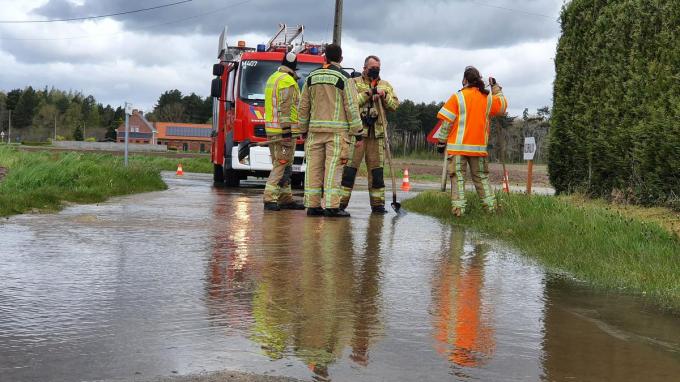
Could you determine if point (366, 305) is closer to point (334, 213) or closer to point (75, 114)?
point (334, 213)

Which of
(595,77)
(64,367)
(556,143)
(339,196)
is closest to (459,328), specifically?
(64,367)

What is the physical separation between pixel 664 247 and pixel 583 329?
2.93 meters

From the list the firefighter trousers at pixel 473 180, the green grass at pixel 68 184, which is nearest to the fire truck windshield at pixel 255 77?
the green grass at pixel 68 184

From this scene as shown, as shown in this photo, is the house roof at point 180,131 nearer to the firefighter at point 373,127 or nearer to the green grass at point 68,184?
the green grass at point 68,184

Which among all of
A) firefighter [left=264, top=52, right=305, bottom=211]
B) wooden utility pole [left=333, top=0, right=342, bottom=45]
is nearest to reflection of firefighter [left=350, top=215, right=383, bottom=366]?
firefighter [left=264, top=52, right=305, bottom=211]

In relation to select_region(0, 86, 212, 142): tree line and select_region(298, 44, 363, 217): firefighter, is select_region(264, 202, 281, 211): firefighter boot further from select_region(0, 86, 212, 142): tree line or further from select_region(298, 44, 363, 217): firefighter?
select_region(0, 86, 212, 142): tree line

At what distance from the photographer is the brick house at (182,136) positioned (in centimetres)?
13800

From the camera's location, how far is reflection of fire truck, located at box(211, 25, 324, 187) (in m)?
16.8

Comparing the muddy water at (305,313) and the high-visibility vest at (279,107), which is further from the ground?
the high-visibility vest at (279,107)

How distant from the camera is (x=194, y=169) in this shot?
3347 centimetres

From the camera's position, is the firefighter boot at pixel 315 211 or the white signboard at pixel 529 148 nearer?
the firefighter boot at pixel 315 211

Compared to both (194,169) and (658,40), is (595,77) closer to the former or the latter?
(658,40)

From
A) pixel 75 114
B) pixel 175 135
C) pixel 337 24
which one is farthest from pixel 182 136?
pixel 337 24

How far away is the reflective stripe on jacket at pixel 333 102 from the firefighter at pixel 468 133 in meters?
1.09
